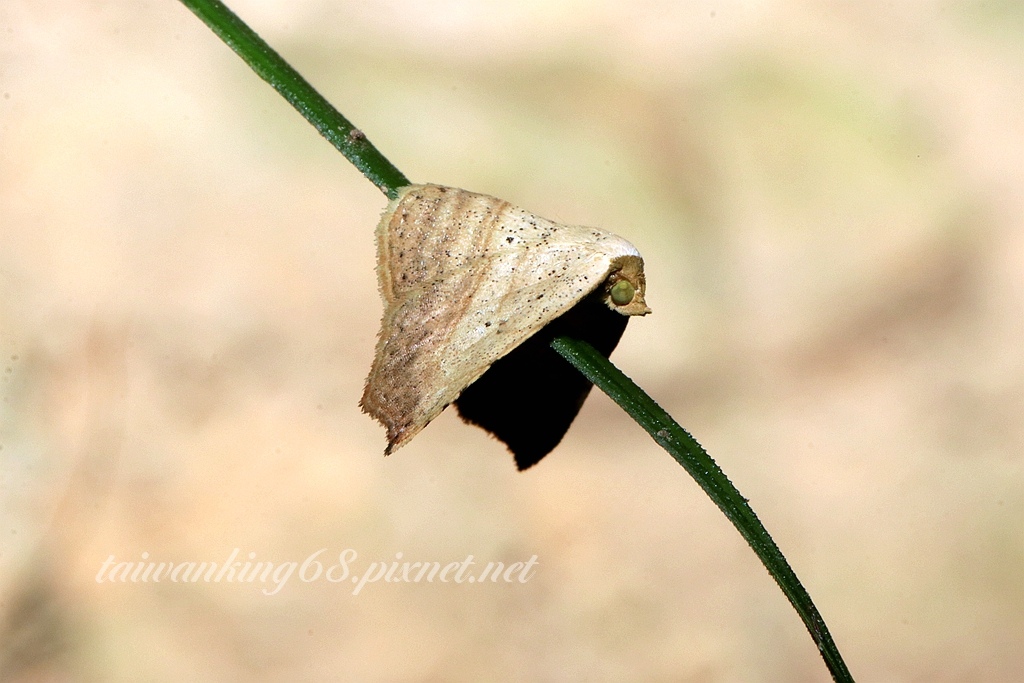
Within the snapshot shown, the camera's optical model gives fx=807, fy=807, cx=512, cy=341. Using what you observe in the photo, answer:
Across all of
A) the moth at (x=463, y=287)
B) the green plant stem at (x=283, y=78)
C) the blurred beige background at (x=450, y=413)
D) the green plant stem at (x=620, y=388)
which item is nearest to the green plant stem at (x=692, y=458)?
the green plant stem at (x=620, y=388)

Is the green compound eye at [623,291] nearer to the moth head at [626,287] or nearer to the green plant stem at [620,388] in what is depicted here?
the moth head at [626,287]

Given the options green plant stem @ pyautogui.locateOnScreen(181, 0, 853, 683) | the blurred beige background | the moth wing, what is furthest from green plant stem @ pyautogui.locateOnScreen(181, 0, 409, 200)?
the blurred beige background

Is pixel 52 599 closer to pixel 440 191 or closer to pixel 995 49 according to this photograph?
pixel 440 191

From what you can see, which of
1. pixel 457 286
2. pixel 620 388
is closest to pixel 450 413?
pixel 457 286

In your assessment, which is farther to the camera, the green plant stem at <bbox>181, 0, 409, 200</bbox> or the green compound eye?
the green compound eye

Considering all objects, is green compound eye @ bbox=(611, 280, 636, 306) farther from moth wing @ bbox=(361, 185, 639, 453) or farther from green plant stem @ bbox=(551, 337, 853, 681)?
green plant stem @ bbox=(551, 337, 853, 681)

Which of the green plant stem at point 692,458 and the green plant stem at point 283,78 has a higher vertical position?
the green plant stem at point 283,78

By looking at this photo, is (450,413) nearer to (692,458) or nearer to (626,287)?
(626,287)

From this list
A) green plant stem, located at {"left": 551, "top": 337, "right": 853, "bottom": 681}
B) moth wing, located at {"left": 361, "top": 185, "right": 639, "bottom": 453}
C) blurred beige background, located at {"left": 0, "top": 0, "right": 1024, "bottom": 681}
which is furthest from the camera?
blurred beige background, located at {"left": 0, "top": 0, "right": 1024, "bottom": 681}
